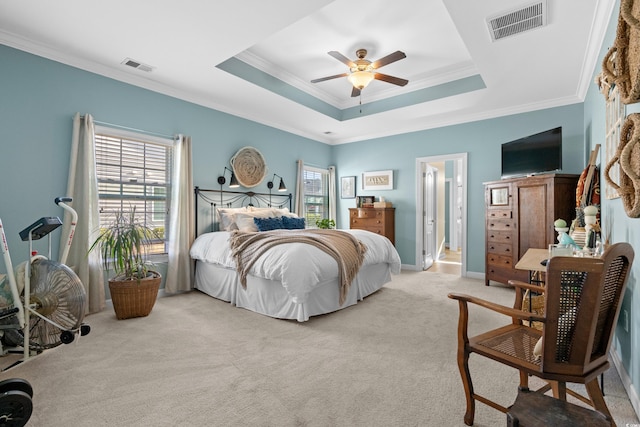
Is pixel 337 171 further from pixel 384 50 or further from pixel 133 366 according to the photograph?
pixel 133 366

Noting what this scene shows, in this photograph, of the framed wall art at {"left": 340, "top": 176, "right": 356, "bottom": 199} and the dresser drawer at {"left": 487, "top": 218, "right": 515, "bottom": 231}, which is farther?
the framed wall art at {"left": 340, "top": 176, "right": 356, "bottom": 199}

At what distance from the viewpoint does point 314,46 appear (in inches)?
145

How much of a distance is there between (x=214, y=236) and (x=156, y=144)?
56.4 inches

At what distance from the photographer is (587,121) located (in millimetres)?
4027

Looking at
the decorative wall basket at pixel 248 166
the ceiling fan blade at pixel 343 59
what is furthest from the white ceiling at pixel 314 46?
the decorative wall basket at pixel 248 166

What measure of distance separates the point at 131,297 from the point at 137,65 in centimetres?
253

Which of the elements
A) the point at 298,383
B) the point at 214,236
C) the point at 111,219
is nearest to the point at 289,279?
the point at 298,383

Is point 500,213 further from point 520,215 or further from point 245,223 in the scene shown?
point 245,223

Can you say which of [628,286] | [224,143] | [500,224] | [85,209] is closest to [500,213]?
[500,224]

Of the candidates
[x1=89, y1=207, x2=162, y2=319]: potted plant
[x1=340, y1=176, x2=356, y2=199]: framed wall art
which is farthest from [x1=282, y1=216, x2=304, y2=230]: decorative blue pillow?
[x1=340, y1=176, x2=356, y2=199]: framed wall art

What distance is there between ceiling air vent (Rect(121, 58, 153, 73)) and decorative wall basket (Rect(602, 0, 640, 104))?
13.0 feet

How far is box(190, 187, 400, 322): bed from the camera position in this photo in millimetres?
2992

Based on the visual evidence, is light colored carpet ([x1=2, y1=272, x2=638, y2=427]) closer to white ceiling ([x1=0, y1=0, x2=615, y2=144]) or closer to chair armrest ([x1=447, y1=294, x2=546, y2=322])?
chair armrest ([x1=447, y1=294, x2=546, y2=322])

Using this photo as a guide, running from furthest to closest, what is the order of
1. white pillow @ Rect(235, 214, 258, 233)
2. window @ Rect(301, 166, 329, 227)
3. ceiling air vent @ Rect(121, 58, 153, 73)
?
window @ Rect(301, 166, 329, 227) < white pillow @ Rect(235, 214, 258, 233) < ceiling air vent @ Rect(121, 58, 153, 73)
